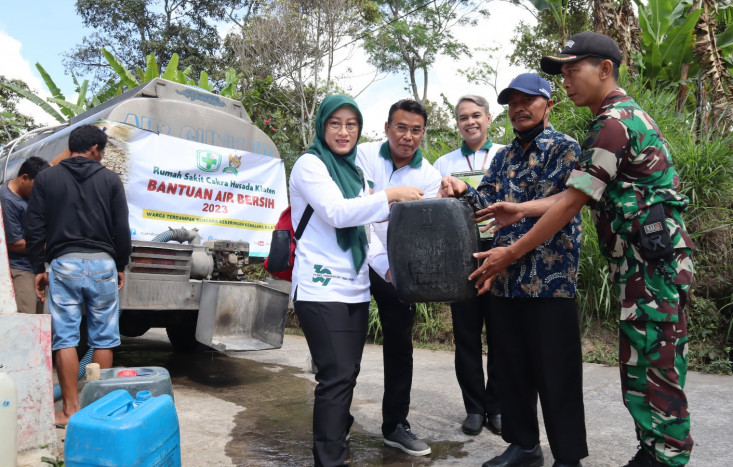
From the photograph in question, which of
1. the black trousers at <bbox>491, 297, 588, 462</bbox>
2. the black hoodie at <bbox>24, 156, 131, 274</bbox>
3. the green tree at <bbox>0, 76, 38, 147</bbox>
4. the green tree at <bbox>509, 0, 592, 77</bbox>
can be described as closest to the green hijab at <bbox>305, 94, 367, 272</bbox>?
the black trousers at <bbox>491, 297, 588, 462</bbox>

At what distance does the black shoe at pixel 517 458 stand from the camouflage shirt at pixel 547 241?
718 mm

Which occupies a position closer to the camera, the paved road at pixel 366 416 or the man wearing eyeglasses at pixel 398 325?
the paved road at pixel 366 416

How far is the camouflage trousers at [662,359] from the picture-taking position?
2113mm

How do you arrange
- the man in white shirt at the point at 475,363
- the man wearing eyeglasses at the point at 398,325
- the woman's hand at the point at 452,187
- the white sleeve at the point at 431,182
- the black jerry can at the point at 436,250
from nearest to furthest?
the black jerry can at the point at 436,250, the woman's hand at the point at 452,187, the man wearing eyeglasses at the point at 398,325, the white sleeve at the point at 431,182, the man in white shirt at the point at 475,363

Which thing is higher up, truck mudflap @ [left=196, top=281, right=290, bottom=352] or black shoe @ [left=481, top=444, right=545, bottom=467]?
truck mudflap @ [left=196, top=281, right=290, bottom=352]

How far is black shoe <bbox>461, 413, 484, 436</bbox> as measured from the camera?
3230 mm

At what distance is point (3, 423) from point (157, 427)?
0.64 m

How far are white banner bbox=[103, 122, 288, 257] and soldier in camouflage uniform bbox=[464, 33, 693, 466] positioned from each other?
338 cm

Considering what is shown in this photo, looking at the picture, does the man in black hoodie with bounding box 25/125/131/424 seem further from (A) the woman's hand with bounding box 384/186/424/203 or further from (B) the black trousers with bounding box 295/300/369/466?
(A) the woman's hand with bounding box 384/186/424/203

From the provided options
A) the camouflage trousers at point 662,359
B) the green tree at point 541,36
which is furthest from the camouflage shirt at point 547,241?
the green tree at point 541,36

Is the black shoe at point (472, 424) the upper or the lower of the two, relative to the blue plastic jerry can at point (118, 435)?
lower

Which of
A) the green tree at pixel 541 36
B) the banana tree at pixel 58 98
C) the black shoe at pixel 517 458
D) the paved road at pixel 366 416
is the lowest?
the paved road at pixel 366 416

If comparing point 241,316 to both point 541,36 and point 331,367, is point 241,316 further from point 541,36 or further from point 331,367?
point 541,36

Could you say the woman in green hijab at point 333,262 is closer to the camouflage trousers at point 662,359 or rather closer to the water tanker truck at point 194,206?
the camouflage trousers at point 662,359
